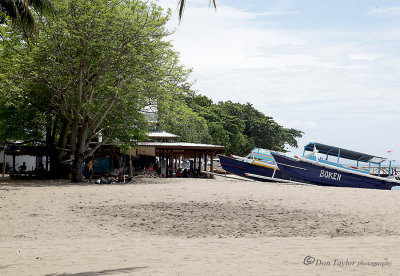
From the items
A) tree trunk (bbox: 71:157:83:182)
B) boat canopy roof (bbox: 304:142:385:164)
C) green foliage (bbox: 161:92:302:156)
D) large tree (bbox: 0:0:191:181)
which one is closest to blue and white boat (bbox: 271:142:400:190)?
boat canopy roof (bbox: 304:142:385:164)

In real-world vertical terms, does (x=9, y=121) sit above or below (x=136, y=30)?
below

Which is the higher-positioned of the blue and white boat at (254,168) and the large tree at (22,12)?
the large tree at (22,12)

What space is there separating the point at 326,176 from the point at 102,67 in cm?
1491

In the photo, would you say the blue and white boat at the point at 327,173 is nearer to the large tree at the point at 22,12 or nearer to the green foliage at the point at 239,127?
the large tree at the point at 22,12

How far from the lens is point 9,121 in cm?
2962

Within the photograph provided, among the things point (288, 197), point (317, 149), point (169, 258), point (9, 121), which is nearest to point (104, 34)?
point (9, 121)

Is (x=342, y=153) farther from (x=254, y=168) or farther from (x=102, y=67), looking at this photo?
(x=102, y=67)

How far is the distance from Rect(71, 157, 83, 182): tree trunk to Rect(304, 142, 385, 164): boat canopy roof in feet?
48.9

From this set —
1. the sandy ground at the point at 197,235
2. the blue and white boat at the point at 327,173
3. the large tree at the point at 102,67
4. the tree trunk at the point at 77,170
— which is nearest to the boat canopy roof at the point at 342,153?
the blue and white boat at the point at 327,173

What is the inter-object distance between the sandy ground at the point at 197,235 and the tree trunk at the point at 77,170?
32.9 ft

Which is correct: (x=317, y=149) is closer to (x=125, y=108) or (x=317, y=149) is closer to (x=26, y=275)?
(x=125, y=108)

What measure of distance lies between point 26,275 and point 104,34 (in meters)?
21.6

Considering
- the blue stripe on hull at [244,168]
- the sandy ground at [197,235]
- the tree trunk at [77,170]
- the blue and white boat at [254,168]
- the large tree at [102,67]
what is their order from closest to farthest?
1. the sandy ground at [197,235]
2. the large tree at [102,67]
3. the tree trunk at [77,170]
4. the blue and white boat at [254,168]
5. the blue stripe on hull at [244,168]

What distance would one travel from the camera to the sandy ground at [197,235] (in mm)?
6785
